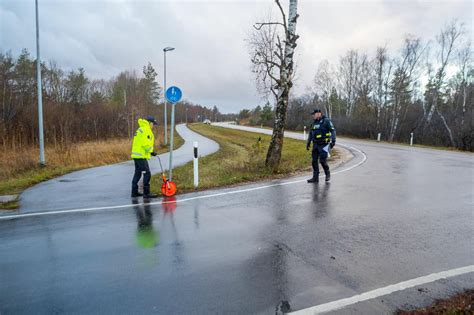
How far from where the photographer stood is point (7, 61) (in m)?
29.2

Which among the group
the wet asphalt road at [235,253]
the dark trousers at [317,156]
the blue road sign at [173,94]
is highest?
the blue road sign at [173,94]

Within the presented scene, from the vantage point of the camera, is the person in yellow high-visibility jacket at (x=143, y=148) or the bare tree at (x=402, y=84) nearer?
the person in yellow high-visibility jacket at (x=143, y=148)

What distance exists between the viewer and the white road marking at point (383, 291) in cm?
262

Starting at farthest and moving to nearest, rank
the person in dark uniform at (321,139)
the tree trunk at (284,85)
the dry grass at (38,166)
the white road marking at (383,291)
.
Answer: the tree trunk at (284,85) < the dry grass at (38,166) < the person in dark uniform at (321,139) < the white road marking at (383,291)

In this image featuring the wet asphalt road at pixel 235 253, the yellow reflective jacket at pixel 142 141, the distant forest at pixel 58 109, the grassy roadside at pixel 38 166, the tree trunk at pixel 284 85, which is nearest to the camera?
the wet asphalt road at pixel 235 253

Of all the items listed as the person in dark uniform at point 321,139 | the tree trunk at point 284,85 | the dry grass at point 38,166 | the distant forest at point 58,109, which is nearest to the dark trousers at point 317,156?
the person in dark uniform at point 321,139

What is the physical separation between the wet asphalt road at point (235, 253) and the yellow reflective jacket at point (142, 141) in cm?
118

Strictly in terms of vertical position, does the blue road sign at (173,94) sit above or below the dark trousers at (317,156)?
above

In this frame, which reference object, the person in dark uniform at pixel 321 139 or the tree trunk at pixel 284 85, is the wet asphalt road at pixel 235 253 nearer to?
the person in dark uniform at pixel 321 139

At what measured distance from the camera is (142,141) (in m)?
7.01

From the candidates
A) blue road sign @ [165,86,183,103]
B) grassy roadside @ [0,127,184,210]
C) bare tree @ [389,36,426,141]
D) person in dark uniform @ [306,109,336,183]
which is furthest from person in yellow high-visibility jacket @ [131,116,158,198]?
bare tree @ [389,36,426,141]

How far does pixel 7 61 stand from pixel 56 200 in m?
31.0

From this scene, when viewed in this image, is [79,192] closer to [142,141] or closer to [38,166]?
[142,141]

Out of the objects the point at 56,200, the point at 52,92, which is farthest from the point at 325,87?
the point at 56,200
